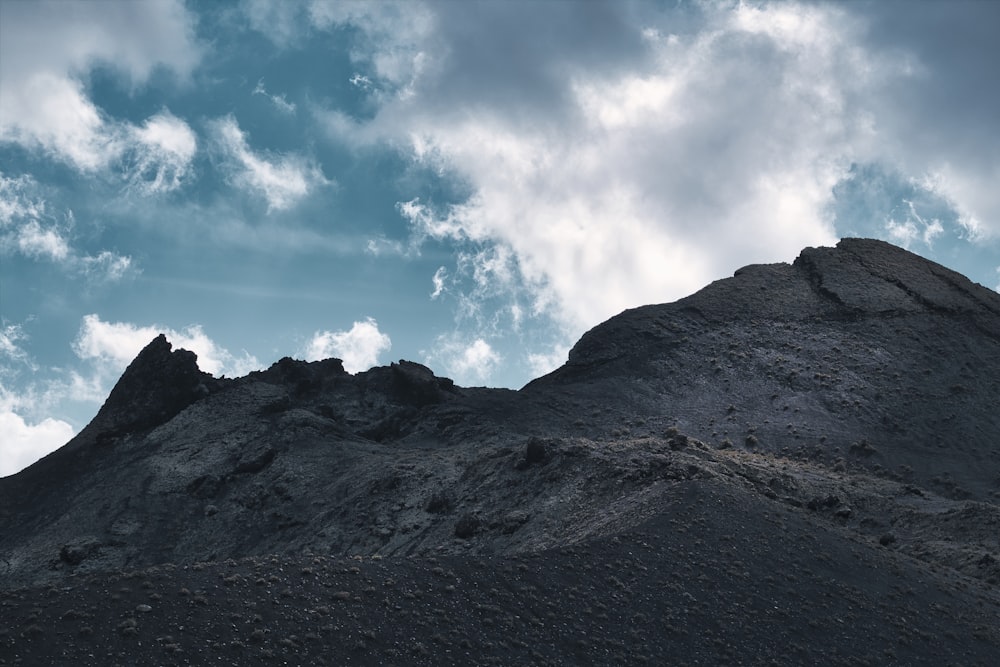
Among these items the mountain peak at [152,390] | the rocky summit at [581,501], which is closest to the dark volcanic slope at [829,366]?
the rocky summit at [581,501]

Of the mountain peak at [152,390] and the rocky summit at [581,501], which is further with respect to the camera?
the mountain peak at [152,390]

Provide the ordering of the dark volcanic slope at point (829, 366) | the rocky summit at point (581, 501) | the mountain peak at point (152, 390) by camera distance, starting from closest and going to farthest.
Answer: the rocky summit at point (581, 501)
the dark volcanic slope at point (829, 366)
the mountain peak at point (152, 390)

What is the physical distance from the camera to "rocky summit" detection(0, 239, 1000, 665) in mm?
29156

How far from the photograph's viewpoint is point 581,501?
4203 cm

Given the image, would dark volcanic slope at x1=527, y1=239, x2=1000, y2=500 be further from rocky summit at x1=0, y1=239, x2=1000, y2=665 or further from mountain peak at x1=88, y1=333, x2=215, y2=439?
mountain peak at x1=88, y1=333, x2=215, y2=439

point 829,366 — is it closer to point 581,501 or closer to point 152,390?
point 581,501

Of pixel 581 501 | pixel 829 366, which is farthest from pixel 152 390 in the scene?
pixel 829 366

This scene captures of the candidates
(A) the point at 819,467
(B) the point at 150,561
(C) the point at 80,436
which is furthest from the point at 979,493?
(C) the point at 80,436

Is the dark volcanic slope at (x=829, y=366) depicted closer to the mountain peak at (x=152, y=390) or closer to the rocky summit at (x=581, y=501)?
the rocky summit at (x=581, y=501)

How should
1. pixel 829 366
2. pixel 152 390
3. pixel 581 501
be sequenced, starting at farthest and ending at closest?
pixel 829 366
pixel 152 390
pixel 581 501

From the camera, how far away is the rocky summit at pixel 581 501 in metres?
29.2

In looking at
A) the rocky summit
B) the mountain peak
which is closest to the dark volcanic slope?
the rocky summit

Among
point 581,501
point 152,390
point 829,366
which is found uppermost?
point 152,390

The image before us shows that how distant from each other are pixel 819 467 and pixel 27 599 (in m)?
39.5
